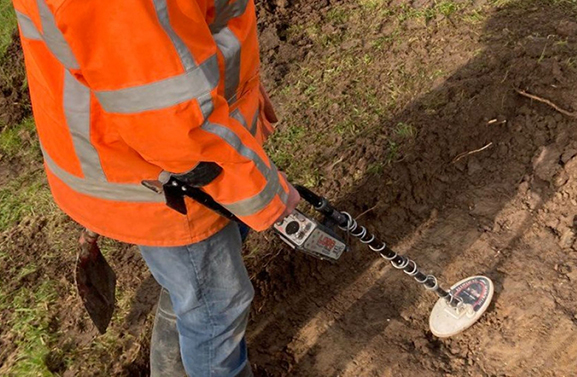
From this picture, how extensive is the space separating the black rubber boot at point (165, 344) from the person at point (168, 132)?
29 cm

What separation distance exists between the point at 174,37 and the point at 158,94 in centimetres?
13

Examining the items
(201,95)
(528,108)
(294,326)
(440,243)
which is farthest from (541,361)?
(201,95)

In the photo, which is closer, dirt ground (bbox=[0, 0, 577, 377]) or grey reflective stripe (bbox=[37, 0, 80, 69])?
grey reflective stripe (bbox=[37, 0, 80, 69])

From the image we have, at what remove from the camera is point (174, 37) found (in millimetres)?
1421

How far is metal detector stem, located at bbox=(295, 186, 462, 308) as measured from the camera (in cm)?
224

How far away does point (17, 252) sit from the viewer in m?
3.19

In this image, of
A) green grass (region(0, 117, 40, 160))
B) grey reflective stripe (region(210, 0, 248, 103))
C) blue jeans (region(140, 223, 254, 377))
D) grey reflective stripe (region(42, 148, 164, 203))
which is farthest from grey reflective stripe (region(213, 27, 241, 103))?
green grass (region(0, 117, 40, 160))

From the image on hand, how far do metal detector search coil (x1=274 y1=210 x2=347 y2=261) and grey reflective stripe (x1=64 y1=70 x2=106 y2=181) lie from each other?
612mm

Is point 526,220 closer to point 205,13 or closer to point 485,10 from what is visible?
point 485,10

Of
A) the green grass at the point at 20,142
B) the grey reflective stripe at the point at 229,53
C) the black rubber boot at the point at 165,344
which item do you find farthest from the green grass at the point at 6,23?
the grey reflective stripe at the point at 229,53

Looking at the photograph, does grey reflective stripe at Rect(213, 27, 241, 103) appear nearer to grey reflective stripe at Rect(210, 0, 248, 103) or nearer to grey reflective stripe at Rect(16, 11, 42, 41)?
grey reflective stripe at Rect(210, 0, 248, 103)

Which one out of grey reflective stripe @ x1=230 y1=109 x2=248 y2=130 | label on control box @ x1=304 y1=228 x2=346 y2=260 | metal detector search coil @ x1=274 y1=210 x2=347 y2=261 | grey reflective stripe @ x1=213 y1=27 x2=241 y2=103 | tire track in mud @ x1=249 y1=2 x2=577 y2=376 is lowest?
tire track in mud @ x1=249 y1=2 x2=577 y2=376

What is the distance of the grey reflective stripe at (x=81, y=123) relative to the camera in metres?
1.56

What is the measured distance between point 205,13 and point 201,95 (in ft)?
0.69
